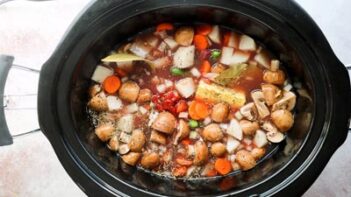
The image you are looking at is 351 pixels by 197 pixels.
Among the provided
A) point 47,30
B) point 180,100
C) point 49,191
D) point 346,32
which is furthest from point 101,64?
point 346,32

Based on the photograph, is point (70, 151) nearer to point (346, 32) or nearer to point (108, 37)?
point (108, 37)

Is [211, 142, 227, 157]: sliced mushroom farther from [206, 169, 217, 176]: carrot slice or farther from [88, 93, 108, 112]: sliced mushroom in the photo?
[88, 93, 108, 112]: sliced mushroom

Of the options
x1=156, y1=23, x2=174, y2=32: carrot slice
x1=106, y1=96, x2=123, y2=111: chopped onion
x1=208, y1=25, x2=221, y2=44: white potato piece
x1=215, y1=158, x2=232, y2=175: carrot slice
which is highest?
x1=208, y1=25, x2=221, y2=44: white potato piece

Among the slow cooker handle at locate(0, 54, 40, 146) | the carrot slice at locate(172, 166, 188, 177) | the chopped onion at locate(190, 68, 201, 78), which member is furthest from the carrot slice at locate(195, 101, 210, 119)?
the slow cooker handle at locate(0, 54, 40, 146)

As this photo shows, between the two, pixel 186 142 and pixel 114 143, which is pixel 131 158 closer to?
pixel 114 143

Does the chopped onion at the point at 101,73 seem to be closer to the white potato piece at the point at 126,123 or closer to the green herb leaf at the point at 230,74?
the white potato piece at the point at 126,123

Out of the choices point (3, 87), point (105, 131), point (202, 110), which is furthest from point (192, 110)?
point (3, 87)
